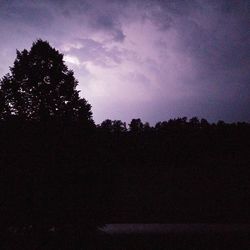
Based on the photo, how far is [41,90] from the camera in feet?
52.6

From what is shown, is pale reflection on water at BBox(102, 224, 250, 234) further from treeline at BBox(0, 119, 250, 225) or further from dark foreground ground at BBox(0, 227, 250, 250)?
treeline at BBox(0, 119, 250, 225)

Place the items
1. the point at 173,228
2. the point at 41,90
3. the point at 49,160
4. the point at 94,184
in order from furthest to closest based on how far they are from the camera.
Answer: the point at 173,228 → the point at 41,90 → the point at 94,184 → the point at 49,160

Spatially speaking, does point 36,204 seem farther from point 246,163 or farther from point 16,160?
point 246,163

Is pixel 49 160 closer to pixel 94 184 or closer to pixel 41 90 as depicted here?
pixel 94 184

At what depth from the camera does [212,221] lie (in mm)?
26344

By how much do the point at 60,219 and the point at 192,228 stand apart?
11568 millimetres

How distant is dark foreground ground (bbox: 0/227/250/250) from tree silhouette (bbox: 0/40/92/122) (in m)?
4.97

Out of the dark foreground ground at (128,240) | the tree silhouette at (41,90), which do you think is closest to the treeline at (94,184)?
the tree silhouette at (41,90)

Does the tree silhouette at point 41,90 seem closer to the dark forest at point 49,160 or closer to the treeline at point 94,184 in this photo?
the dark forest at point 49,160

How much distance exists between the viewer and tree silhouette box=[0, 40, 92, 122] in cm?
1556

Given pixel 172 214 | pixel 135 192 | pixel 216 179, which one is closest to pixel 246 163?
pixel 216 179

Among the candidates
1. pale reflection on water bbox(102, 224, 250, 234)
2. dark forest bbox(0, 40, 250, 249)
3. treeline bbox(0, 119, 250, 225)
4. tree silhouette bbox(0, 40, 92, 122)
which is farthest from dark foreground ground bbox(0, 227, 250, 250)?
tree silhouette bbox(0, 40, 92, 122)

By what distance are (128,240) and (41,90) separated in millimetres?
9730

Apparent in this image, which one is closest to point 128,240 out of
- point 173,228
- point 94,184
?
point 173,228
